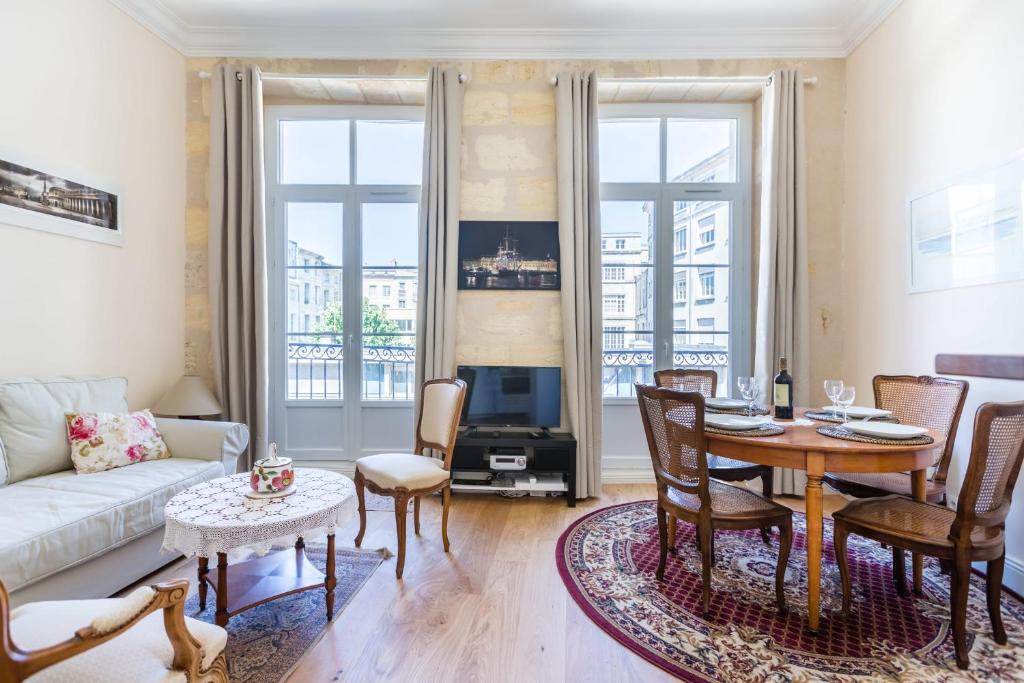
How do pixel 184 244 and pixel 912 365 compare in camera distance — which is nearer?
pixel 912 365

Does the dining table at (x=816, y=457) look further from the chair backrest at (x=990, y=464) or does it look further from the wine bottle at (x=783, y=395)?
the wine bottle at (x=783, y=395)

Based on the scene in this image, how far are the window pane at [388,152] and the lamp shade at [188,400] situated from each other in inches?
78.0

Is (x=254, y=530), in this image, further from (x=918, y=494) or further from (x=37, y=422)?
(x=918, y=494)

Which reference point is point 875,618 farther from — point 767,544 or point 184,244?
point 184,244

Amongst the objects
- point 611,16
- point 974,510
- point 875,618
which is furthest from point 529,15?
point 875,618

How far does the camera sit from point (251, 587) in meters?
1.89

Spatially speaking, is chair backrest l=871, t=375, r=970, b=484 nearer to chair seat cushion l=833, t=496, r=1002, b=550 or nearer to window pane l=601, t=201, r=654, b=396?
chair seat cushion l=833, t=496, r=1002, b=550

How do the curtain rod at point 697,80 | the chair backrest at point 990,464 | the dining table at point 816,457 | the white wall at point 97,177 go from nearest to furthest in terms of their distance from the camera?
the chair backrest at point 990,464
the dining table at point 816,457
the white wall at point 97,177
the curtain rod at point 697,80

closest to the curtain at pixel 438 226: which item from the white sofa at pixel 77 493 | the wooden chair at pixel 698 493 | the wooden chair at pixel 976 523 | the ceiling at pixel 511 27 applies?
the ceiling at pixel 511 27

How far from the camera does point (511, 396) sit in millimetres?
3311

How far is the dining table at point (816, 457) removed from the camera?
170 centimetres

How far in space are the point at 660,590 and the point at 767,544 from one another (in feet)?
2.85

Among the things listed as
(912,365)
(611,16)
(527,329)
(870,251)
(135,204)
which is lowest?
(912,365)

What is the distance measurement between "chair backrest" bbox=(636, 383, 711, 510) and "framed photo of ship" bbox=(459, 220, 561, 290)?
5.12 feet
